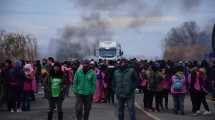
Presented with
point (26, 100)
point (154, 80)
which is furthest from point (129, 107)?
point (26, 100)

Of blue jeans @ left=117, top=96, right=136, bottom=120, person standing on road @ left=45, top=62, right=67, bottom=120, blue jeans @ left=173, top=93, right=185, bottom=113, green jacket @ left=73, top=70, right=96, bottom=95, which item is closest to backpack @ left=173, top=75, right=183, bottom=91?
blue jeans @ left=173, top=93, right=185, bottom=113

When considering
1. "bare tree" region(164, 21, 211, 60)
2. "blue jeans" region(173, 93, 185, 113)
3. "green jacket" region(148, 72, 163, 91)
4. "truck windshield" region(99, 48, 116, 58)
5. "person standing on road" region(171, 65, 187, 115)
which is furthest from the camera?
"bare tree" region(164, 21, 211, 60)

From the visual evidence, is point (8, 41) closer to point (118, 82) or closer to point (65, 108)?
point (65, 108)

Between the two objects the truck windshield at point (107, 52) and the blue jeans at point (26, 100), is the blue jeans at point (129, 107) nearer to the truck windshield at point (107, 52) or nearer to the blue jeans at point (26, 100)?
the blue jeans at point (26, 100)

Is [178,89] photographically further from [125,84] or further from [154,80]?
[125,84]

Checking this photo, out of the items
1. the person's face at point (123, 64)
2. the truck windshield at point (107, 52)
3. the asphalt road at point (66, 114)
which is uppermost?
the truck windshield at point (107, 52)

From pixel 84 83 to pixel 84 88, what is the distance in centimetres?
13

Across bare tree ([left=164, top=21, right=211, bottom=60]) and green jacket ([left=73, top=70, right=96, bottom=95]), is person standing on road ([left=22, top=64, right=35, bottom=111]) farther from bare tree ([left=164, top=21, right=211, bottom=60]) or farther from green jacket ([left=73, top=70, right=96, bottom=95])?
bare tree ([left=164, top=21, right=211, bottom=60])

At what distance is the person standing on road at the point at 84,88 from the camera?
14.7 meters

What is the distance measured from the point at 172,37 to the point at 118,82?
315 feet

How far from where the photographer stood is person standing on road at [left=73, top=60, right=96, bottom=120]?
48.4 feet

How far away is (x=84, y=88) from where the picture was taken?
580 inches

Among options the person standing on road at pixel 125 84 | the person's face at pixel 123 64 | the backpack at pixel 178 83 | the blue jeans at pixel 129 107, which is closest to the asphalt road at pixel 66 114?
the backpack at pixel 178 83

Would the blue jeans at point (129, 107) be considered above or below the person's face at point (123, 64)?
below
